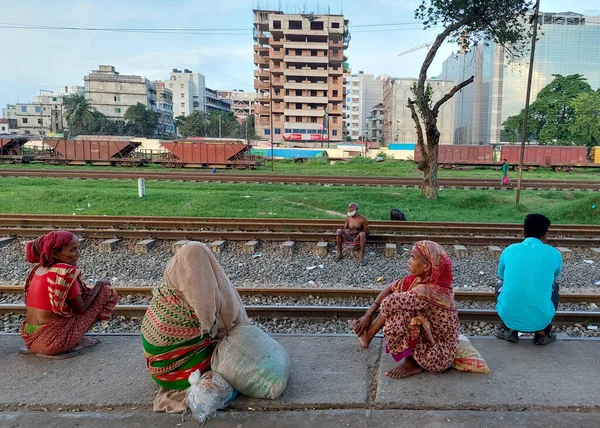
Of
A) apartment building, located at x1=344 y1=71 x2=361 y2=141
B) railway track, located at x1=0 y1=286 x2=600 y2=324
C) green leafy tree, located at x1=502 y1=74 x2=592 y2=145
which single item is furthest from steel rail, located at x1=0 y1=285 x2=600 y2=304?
apartment building, located at x1=344 y1=71 x2=361 y2=141

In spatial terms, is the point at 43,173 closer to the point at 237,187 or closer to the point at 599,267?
the point at 237,187

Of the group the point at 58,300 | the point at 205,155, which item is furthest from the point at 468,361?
the point at 205,155

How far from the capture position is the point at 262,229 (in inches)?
388

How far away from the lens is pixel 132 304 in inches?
227

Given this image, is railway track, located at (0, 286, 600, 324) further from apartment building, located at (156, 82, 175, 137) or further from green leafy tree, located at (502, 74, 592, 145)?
apartment building, located at (156, 82, 175, 137)

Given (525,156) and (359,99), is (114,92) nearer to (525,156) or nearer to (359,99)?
(359,99)

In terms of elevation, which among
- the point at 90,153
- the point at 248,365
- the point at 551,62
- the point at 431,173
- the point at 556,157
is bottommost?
the point at 248,365

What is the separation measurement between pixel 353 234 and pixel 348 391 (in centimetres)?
475

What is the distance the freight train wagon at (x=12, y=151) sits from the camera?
106 ft

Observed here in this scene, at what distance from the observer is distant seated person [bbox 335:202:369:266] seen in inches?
302

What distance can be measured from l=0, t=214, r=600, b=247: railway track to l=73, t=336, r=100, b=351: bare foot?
4541 mm

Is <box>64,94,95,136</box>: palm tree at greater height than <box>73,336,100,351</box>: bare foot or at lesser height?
greater

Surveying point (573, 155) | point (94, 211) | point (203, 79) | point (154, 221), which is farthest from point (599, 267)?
point (203, 79)

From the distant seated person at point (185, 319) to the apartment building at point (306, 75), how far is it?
7423 cm
